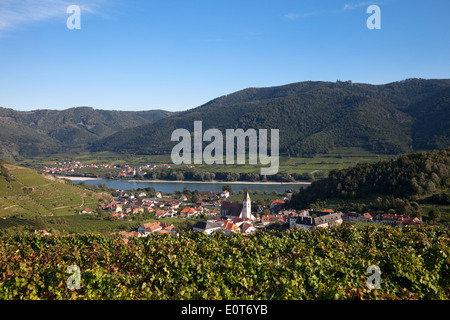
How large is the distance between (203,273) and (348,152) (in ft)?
377

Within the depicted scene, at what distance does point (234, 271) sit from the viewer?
903cm

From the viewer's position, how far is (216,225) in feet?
117

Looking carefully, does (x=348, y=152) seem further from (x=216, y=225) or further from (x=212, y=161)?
(x=216, y=225)

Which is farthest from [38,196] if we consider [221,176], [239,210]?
[221,176]

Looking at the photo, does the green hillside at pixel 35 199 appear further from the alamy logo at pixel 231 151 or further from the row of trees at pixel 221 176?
the alamy logo at pixel 231 151

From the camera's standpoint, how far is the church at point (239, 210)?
4488 centimetres

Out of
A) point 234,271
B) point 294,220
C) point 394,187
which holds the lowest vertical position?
point 294,220

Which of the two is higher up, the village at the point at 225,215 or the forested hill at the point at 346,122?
the forested hill at the point at 346,122

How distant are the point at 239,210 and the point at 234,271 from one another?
37.0m

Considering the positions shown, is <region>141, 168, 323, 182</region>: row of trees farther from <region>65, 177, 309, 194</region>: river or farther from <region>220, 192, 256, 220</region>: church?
<region>220, 192, 256, 220</region>: church

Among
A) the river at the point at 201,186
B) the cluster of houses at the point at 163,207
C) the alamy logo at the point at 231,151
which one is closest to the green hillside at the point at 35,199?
the cluster of houses at the point at 163,207

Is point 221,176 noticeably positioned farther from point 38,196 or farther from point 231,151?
point 38,196

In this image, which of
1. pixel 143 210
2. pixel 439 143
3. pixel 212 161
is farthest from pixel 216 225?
pixel 439 143

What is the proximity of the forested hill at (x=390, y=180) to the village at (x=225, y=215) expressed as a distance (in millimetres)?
5743
